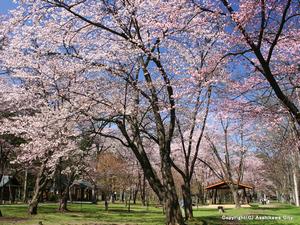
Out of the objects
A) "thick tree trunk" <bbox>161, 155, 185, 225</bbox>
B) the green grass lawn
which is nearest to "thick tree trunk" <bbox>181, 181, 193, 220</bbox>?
the green grass lawn

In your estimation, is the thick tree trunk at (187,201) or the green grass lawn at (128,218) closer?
the thick tree trunk at (187,201)

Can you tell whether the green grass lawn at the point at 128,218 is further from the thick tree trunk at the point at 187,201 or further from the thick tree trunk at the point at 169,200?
the thick tree trunk at the point at 169,200

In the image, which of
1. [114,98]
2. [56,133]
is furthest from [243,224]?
[56,133]

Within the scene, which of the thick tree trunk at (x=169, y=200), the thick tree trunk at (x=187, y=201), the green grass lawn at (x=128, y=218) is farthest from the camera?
the green grass lawn at (x=128, y=218)

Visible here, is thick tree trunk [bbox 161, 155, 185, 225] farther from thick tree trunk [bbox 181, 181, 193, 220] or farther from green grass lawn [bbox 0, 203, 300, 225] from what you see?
thick tree trunk [bbox 181, 181, 193, 220]

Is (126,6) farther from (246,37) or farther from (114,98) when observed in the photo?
(246,37)

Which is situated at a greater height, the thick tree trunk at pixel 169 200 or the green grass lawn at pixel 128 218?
the thick tree trunk at pixel 169 200

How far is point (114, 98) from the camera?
14555mm

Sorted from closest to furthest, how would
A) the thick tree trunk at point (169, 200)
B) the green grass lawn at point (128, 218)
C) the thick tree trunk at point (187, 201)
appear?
1. the thick tree trunk at point (169, 200)
2. the thick tree trunk at point (187, 201)
3. the green grass lawn at point (128, 218)

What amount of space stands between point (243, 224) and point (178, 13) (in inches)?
417

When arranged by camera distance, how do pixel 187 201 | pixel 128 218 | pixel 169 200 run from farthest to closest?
pixel 128 218, pixel 187 201, pixel 169 200

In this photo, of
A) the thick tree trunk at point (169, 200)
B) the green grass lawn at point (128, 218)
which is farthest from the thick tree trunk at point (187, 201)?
the thick tree trunk at point (169, 200)

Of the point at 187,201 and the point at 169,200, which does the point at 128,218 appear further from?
the point at 169,200

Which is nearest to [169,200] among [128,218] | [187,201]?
[187,201]
